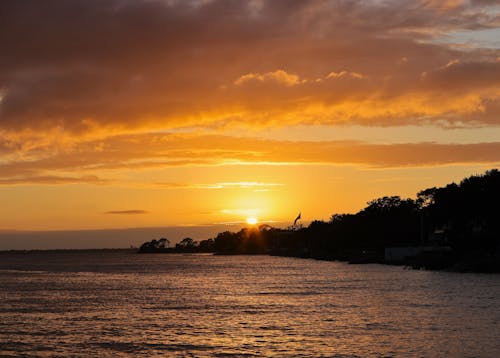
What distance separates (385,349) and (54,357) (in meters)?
19.2

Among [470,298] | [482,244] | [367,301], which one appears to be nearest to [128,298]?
[367,301]

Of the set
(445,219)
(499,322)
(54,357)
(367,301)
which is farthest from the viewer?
(445,219)

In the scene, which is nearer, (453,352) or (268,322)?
(453,352)

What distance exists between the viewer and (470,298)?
247 feet

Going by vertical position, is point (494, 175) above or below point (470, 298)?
above

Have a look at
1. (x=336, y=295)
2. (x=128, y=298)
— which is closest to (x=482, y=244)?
(x=336, y=295)

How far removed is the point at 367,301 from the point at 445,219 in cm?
9399

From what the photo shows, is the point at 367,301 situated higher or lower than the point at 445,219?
lower

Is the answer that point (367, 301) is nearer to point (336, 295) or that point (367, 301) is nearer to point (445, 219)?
point (336, 295)

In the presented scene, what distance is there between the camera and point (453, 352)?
41188 mm

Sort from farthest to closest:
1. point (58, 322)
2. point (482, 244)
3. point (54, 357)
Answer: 1. point (482, 244)
2. point (58, 322)
3. point (54, 357)

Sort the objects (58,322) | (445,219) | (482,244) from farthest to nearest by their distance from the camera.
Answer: (445,219) < (482,244) < (58,322)

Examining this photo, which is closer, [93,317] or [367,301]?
[93,317]

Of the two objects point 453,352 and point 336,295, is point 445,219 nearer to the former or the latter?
point 336,295
